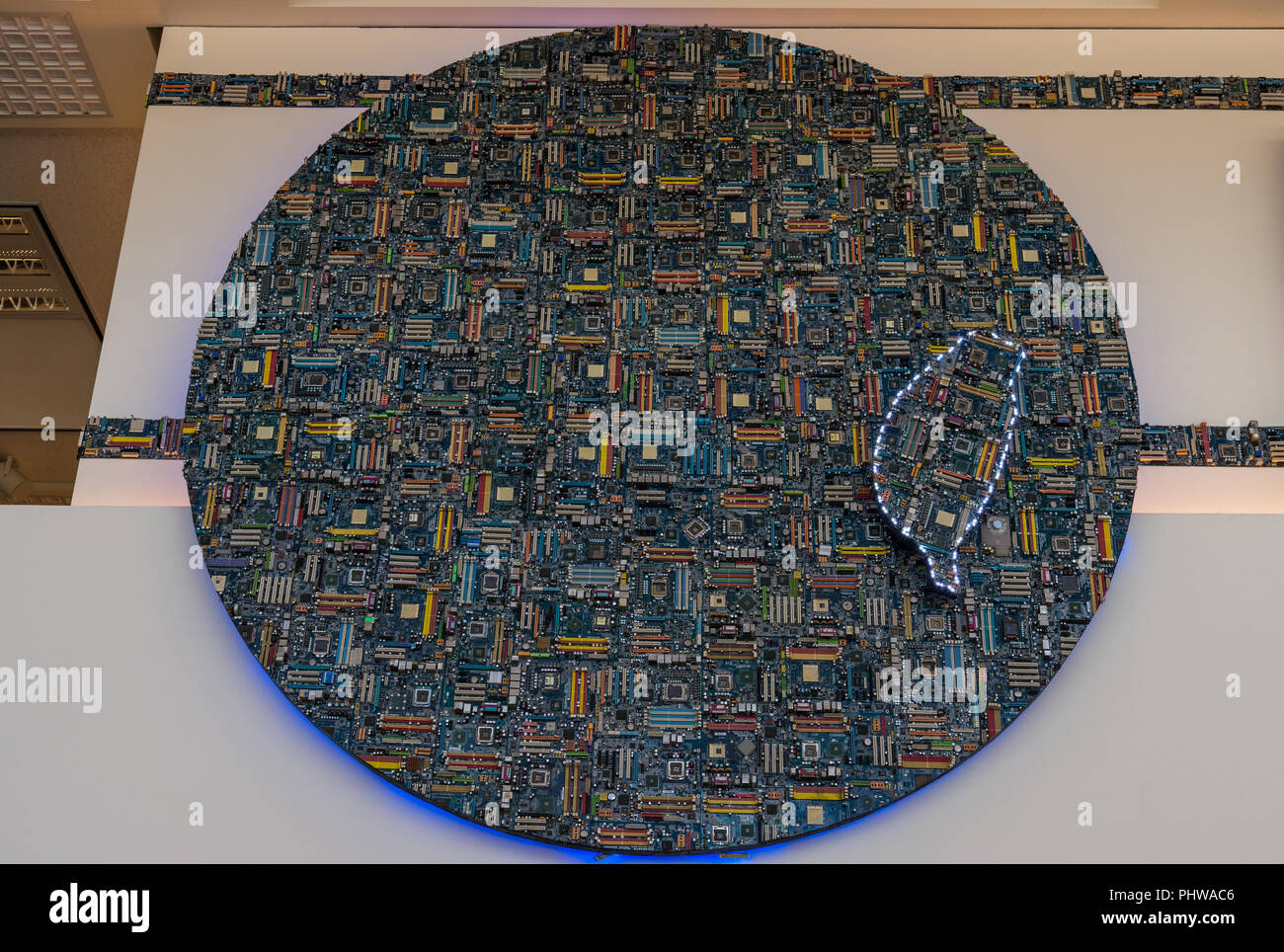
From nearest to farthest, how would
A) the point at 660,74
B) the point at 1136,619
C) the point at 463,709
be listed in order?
the point at 463,709 < the point at 1136,619 < the point at 660,74

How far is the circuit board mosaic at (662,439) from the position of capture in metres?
4.12

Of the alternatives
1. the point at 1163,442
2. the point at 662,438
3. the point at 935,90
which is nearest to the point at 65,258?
the point at 662,438

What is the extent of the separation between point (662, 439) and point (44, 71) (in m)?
3.65

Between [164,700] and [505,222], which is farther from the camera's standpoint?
[505,222]

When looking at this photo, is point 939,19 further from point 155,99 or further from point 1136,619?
point 155,99

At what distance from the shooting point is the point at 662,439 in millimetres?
4578

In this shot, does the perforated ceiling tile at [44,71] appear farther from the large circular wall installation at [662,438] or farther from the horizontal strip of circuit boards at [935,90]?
the large circular wall installation at [662,438]

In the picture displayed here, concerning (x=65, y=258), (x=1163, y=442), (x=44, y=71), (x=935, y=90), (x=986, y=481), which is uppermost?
(x=44, y=71)

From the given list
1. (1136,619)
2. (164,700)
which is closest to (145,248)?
(164,700)

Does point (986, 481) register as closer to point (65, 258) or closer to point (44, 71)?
point (44, 71)

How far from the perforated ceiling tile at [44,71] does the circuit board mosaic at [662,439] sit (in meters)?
1.58

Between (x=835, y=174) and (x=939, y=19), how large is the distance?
1102 millimetres

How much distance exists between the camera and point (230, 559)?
435cm

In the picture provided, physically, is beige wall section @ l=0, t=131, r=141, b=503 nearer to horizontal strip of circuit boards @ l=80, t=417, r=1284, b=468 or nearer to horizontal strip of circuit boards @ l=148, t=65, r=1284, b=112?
horizontal strip of circuit boards @ l=148, t=65, r=1284, b=112
